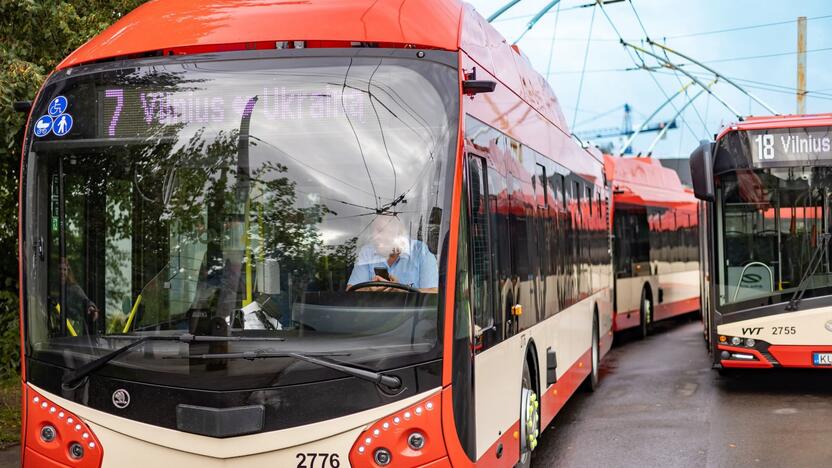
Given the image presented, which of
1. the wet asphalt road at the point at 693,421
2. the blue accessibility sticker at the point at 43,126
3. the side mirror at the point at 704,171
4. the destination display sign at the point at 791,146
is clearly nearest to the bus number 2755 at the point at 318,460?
the blue accessibility sticker at the point at 43,126

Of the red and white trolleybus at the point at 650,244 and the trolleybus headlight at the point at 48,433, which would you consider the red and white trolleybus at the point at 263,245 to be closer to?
the trolleybus headlight at the point at 48,433

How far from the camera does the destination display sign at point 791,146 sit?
1198 cm

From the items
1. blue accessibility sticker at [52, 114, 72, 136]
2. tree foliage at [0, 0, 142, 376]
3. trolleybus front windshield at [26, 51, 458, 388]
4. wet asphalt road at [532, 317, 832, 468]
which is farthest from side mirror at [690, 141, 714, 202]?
blue accessibility sticker at [52, 114, 72, 136]

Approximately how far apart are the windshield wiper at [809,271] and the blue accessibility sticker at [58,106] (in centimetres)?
847

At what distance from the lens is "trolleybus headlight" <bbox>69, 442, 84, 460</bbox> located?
5.68 m

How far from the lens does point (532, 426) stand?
7723mm

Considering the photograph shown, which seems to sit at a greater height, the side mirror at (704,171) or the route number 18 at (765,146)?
the route number 18 at (765,146)

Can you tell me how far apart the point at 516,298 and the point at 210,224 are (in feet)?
8.09

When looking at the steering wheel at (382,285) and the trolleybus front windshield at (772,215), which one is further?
the trolleybus front windshield at (772,215)

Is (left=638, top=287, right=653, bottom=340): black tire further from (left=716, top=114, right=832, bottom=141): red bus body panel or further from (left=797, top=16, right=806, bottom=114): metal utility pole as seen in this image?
(left=797, top=16, right=806, bottom=114): metal utility pole

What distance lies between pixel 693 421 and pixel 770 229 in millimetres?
2552

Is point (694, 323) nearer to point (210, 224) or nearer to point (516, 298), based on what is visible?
point (516, 298)

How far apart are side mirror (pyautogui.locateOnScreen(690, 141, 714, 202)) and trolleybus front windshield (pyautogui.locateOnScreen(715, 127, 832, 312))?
1.93ft

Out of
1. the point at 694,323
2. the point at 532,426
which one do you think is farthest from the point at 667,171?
the point at 532,426
